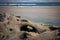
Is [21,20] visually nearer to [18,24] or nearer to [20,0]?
[18,24]

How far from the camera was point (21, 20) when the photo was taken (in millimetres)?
3018

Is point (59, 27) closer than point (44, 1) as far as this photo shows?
Yes

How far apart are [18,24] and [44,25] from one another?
0.50 m

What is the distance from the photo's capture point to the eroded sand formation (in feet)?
9.50

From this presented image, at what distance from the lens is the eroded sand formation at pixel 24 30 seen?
9.50 feet

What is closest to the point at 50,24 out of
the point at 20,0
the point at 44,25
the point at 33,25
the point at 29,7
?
the point at 44,25

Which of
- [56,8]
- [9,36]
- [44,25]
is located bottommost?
[9,36]

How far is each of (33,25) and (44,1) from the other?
0.55m

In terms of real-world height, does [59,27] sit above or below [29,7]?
below

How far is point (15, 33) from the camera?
2949 mm

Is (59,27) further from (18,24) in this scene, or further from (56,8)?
(18,24)

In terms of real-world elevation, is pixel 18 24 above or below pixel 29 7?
below

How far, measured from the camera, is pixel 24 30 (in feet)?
9.68

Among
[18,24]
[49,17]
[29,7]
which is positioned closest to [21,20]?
[18,24]
